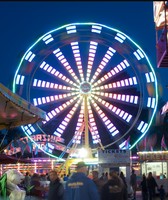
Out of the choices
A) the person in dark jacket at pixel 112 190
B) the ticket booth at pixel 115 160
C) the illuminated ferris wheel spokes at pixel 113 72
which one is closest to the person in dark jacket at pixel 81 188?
the person in dark jacket at pixel 112 190

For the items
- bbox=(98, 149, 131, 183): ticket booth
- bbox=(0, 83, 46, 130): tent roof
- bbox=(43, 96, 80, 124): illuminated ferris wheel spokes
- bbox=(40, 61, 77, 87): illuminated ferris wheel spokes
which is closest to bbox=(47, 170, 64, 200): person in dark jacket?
bbox=(0, 83, 46, 130): tent roof

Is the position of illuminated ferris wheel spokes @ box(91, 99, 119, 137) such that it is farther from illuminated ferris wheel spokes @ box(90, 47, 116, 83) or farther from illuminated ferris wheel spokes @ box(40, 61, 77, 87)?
illuminated ferris wheel spokes @ box(40, 61, 77, 87)

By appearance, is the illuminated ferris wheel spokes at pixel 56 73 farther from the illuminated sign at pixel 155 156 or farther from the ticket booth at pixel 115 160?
the ticket booth at pixel 115 160

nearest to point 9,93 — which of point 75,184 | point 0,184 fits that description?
point 0,184

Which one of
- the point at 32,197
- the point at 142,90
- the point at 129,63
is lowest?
the point at 32,197

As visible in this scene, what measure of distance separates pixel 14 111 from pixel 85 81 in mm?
25209

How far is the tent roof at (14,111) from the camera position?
1079 cm

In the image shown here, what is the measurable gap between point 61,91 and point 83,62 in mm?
3142

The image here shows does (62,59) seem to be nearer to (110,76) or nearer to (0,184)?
(110,76)

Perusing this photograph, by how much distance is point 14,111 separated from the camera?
1227 cm

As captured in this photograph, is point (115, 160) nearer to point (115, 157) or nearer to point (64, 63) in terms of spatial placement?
point (115, 157)

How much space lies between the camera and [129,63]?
118 ft

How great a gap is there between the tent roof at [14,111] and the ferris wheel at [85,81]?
796 inches

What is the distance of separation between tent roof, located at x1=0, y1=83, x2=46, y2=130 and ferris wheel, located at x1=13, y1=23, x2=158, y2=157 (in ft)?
66.3
